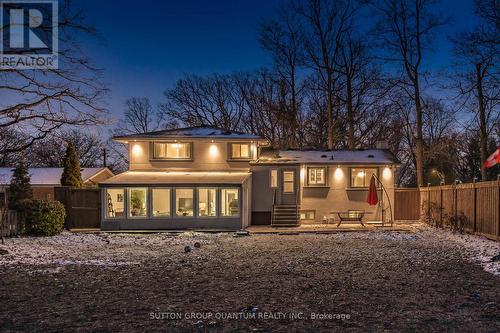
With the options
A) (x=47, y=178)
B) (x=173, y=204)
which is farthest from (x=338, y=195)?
(x=47, y=178)

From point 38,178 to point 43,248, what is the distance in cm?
2497

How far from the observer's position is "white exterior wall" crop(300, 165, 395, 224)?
79.5 feet

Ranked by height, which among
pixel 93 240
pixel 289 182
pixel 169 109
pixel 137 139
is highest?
pixel 169 109

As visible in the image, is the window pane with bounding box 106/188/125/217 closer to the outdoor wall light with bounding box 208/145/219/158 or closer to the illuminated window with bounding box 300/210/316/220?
the outdoor wall light with bounding box 208/145/219/158

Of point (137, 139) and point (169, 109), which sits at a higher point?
point (169, 109)

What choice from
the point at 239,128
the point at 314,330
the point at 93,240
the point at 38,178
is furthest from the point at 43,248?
the point at 239,128

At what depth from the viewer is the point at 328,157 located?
2492 centimetres

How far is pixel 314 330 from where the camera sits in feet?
18.3

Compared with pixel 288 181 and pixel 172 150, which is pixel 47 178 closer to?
pixel 172 150

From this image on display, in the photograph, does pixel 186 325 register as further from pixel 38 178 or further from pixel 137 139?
pixel 38 178

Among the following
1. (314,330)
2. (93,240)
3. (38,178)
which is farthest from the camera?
(38,178)

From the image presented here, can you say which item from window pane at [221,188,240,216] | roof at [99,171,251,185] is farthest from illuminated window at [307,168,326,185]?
window pane at [221,188,240,216]

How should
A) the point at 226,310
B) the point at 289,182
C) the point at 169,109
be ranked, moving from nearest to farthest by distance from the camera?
the point at 226,310 < the point at 289,182 < the point at 169,109

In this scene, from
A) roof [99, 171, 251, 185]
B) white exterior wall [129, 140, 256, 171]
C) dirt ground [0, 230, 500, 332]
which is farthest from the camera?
white exterior wall [129, 140, 256, 171]
